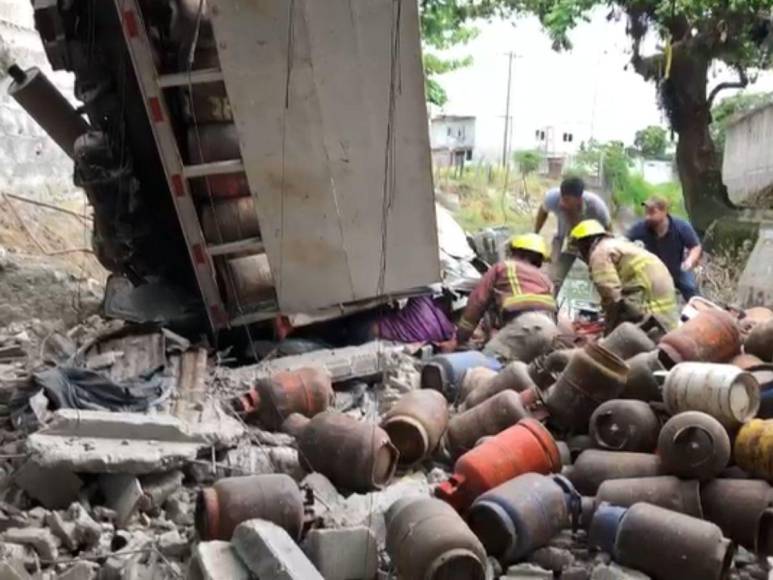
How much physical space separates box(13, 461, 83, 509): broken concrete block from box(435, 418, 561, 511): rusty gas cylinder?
161 cm

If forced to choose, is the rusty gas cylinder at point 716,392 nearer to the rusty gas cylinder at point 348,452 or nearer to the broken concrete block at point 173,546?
the rusty gas cylinder at point 348,452

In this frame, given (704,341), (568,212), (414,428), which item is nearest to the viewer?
(414,428)

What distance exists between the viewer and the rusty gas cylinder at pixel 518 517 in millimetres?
3436

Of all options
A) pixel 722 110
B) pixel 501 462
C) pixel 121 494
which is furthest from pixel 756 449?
pixel 722 110

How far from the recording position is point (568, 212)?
788 centimetres

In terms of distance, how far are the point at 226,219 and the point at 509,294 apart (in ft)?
6.48

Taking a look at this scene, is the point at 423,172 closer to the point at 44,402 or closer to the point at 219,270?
the point at 219,270

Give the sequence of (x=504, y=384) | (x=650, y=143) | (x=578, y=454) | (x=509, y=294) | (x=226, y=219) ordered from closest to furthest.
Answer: (x=578, y=454) → (x=504, y=384) → (x=226, y=219) → (x=509, y=294) → (x=650, y=143)

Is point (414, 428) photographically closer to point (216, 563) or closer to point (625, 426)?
point (625, 426)

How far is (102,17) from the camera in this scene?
567cm

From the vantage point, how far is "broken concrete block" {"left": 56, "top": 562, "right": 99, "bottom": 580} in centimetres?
333

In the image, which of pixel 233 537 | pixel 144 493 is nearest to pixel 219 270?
pixel 144 493

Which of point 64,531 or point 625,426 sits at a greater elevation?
point 625,426

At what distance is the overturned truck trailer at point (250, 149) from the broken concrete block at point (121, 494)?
205 centimetres
